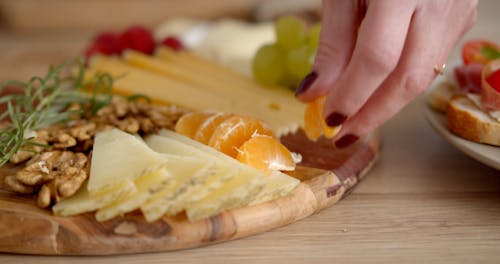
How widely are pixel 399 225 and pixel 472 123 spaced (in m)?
0.36

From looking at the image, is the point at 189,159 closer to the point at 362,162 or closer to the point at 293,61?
the point at 362,162

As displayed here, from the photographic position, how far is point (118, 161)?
1.23m

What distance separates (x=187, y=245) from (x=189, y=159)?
18cm

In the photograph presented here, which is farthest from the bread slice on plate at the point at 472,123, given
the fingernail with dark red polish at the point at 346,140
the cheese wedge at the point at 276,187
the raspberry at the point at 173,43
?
the raspberry at the point at 173,43

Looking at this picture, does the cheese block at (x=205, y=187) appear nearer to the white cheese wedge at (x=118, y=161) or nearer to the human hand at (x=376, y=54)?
the white cheese wedge at (x=118, y=161)

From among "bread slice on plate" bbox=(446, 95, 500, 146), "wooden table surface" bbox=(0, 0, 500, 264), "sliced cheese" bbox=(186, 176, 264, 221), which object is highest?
"sliced cheese" bbox=(186, 176, 264, 221)

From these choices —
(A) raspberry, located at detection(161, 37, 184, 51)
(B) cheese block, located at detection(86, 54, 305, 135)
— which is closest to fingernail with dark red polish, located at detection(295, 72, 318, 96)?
(B) cheese block, located at detection(86, 54, 305, 135)

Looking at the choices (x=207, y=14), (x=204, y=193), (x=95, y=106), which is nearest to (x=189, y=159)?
(x=204, y=193)

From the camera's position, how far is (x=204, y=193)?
3.82 feet

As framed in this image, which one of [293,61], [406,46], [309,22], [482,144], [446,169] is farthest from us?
[309,22]

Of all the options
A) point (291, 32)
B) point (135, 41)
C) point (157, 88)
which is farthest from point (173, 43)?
point (291, 32)

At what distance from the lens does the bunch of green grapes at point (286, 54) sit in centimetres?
196

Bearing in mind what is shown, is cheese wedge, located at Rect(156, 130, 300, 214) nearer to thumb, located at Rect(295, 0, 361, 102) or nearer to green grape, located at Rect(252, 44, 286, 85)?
thumb, located at Rect(295, 0, 361, 102)

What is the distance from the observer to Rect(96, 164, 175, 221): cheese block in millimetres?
1151
